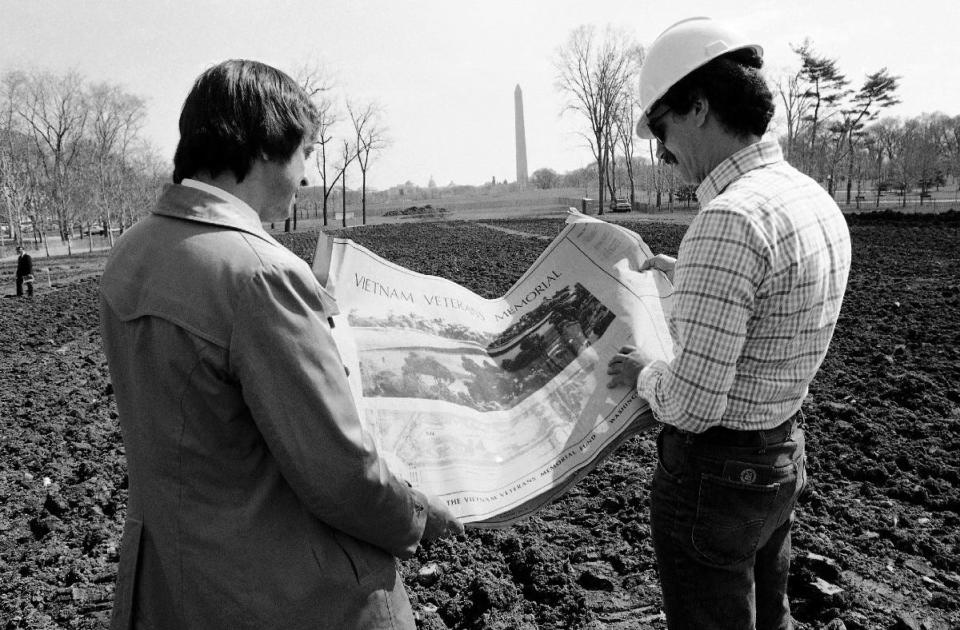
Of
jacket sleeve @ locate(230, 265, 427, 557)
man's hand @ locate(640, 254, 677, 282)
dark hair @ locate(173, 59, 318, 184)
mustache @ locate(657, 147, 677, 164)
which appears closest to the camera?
jacket sleeve @ locate(230, 265, 427, 557)

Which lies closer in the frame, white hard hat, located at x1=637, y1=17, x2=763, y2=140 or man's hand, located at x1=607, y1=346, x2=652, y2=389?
white hard hat, located at x1=637, y1=17, x2=763, y2=140

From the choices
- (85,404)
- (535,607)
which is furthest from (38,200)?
(535,607)

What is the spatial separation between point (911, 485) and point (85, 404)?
263 inches

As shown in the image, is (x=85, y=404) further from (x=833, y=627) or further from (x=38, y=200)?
(x=38, y=200)

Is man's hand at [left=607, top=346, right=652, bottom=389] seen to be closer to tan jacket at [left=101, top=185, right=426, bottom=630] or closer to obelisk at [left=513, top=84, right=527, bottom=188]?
tan jacket at [left=101, top=185, right=426, bottom=630]

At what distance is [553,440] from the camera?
5.76 feet

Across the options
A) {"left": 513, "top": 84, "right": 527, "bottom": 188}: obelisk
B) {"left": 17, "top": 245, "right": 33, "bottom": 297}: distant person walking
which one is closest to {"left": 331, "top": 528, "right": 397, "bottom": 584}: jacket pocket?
{"left": 17, "top": 245, "right": 33, "bottom": 297}: distant person walking

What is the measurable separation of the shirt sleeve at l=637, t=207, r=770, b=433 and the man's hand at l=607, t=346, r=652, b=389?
30cm

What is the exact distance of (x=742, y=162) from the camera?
1.47m

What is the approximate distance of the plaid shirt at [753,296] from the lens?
1.30 metres

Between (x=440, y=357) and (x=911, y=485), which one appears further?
(x=911, y=485)

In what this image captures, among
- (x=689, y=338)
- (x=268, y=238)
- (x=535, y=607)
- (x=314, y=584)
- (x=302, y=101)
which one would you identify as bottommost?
(x=535, y=607)

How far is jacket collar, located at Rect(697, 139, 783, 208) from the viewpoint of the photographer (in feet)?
4.83

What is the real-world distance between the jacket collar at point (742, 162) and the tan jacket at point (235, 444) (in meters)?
0.93
